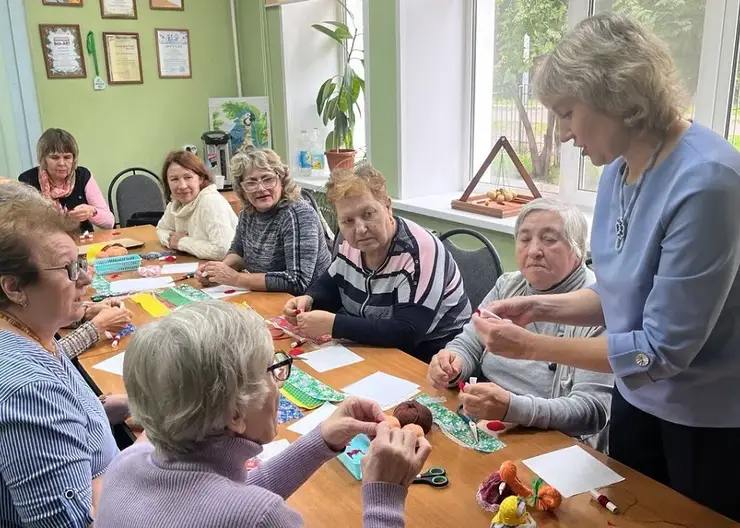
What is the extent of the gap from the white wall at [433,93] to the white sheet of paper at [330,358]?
1812 millimetres

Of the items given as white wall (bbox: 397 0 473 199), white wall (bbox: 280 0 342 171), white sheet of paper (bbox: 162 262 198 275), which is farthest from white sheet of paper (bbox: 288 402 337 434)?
white wall (bbox: 280 0 342 171)

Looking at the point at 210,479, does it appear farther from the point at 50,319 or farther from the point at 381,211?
the point at 381,211

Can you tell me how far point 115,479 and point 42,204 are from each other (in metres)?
0.74

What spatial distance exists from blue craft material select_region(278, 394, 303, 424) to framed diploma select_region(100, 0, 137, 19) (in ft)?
13.5

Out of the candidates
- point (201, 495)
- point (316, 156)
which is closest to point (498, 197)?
point (316, 156)

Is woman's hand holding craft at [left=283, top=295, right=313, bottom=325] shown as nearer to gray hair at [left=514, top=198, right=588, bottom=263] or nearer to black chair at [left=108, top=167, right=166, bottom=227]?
gray hair at [left=514, top=198, right=588, bottom=263]

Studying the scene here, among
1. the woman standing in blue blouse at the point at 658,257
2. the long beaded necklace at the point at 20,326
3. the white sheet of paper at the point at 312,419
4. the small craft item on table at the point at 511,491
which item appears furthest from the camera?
the white sheet of paper at the point at 312,419

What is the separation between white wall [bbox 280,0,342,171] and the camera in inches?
188

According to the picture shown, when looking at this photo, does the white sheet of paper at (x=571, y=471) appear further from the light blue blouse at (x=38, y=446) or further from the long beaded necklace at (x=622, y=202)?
the light blue blouse at (x=38, y=446)

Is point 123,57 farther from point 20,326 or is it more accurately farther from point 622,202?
point 622,202

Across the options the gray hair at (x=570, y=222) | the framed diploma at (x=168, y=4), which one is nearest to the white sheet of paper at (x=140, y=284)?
the gray hair at (x=570, y=222)

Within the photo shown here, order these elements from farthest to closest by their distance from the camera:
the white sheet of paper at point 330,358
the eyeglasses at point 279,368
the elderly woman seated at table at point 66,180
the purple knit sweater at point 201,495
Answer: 1. the elderly woman seated at table at point 66,180
2. the white sheet of paper at point 330,358
3. the eyeglasses at point 279,368
4. the purple knit sweater at point 201,495

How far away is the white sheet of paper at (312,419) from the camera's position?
1.59 m

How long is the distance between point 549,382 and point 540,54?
2.05 m
